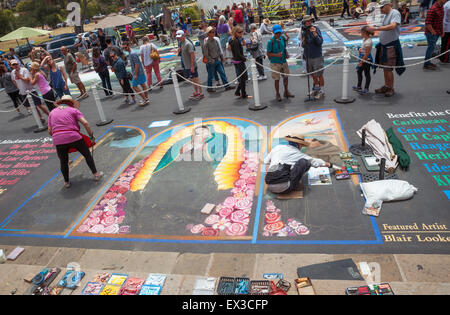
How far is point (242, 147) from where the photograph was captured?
7.23 m

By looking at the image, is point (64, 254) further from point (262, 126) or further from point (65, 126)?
point (262, 126)

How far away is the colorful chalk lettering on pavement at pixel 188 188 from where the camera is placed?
5.29 meters

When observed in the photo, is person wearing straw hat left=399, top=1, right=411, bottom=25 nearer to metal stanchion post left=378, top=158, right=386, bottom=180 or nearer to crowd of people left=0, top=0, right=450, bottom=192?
crowd of people left=0, top=0, right=450, bottom=192

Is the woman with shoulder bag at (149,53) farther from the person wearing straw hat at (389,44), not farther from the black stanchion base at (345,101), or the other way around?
the person wearing straw hat at (389,44)

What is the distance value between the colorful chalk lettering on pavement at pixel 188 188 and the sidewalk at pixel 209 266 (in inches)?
20.8

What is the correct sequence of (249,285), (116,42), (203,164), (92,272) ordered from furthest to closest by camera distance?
(116,42) < (203,164) < (92,272) < (249,285)

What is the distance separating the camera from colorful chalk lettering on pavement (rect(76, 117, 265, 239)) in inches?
208

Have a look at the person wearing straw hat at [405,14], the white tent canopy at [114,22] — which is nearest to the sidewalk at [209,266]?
the person wearing straw hat at [405,14]

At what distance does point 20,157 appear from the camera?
8.93 metres

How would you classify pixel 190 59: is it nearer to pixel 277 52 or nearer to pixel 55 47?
pixel 277 52

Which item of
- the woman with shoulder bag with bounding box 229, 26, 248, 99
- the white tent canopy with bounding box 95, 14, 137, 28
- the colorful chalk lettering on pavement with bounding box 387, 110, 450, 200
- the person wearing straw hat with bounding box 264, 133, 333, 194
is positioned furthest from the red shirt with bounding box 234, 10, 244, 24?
the person wearing straw hat with bounding box 264, 133, 333, 194
